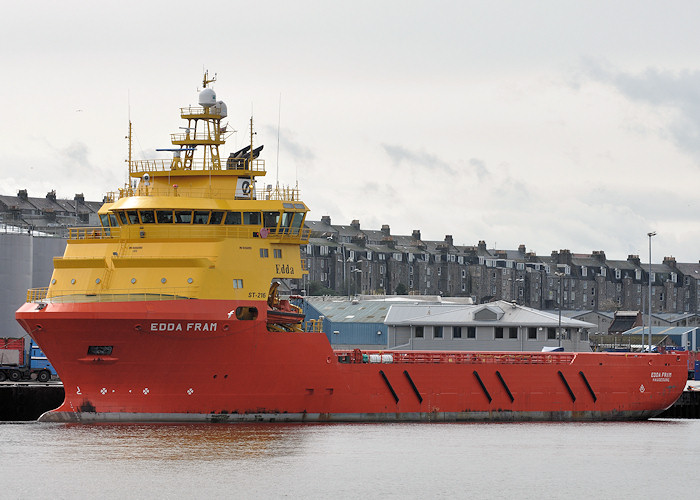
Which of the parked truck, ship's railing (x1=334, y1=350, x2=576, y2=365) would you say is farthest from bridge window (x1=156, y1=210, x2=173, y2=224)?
the parked truck

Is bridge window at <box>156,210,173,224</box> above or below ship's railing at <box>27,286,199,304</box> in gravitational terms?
above

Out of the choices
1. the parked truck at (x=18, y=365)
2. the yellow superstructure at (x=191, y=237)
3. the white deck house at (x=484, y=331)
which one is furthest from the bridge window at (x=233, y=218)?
the white deck house at (x=484, y=331)

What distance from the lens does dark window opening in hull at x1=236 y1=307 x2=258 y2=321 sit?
1646 inches

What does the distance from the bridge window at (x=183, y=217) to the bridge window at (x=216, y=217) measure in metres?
0.72

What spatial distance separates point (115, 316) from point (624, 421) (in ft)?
69.6

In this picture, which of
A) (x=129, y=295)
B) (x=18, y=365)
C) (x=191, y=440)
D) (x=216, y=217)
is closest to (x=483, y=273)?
(x=18, y=365)

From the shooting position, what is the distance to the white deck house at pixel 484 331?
209 ft

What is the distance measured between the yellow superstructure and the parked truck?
15.5 m

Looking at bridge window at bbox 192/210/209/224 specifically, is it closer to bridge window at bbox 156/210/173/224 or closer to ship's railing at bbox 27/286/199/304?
bridge window at bbox 156/210/173/224

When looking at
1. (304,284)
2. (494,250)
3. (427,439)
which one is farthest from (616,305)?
(427,439)

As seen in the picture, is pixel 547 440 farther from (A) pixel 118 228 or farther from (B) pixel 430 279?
(B) pixel 430 279

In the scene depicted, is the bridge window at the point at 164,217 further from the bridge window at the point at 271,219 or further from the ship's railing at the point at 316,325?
the ship's railing at the point at 316,325

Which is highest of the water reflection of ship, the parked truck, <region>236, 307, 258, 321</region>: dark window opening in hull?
<region>236, 307, 258, 321</region>: dark window opening in hull

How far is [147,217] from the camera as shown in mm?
42500
